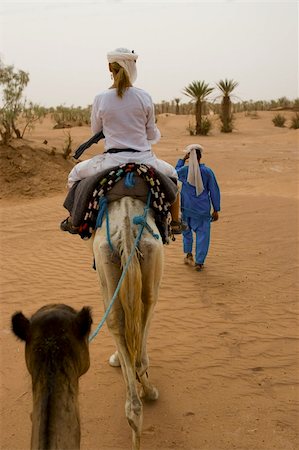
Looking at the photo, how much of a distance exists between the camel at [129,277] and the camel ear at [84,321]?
129 cm

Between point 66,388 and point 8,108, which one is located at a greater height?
point 8,108

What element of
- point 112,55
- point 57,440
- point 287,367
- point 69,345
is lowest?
point 287,367

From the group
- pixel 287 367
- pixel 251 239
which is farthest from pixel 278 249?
pixel 287 367

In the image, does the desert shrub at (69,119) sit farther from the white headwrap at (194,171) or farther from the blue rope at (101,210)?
the blue rope at (101,210)

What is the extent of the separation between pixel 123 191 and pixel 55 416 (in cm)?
212

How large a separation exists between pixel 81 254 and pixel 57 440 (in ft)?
22.8

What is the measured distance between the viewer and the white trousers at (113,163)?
3.88 metres

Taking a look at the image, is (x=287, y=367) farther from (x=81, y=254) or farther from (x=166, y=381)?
(x=81, y=254)

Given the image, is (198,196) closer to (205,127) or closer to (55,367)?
(55,367)

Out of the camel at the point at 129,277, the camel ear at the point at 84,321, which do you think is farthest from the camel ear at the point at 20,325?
the camel at the point at 129,277

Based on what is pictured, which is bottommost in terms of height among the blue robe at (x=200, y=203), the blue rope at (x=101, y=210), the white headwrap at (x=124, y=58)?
the blue robe at (x=200, y=203)

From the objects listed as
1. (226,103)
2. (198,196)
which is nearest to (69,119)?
(226,103)

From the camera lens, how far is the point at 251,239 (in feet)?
30.6

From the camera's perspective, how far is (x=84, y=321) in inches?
78.4
